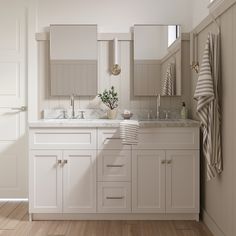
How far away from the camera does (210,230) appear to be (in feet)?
10.3

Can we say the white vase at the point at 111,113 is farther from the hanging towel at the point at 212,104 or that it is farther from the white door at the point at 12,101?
the hanging towel at the point at 212,104

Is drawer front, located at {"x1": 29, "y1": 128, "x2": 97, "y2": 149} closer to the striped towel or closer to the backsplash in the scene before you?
the striped towel

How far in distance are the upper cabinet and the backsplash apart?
0.25 feet

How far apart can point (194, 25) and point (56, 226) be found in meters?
2.31

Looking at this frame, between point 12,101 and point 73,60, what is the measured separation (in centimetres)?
79

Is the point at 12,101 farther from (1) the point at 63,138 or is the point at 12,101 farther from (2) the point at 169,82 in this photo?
(2) the point at 169,82

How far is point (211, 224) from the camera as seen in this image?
314cm

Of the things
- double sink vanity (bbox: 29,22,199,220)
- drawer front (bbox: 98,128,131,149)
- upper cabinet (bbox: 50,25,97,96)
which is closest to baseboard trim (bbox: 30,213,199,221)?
double sink vanity (bbox: 29,22,199,220)

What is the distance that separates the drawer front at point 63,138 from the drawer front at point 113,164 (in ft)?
0.44

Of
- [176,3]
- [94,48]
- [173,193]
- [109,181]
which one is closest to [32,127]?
[109,181]

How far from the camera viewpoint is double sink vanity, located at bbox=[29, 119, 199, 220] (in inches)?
132

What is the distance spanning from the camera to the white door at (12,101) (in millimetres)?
4047

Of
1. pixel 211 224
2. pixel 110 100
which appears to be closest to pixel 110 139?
pixel 110 100

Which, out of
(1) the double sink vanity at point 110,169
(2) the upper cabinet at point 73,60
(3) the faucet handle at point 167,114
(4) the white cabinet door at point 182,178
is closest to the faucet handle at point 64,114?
(2) the upper cabinet at point 73,60
